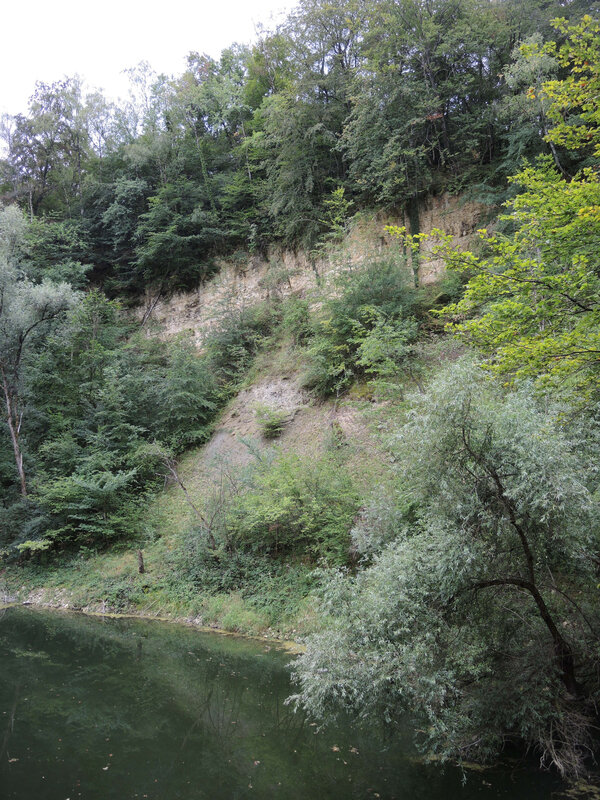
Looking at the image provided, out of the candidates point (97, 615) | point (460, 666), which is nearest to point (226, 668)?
point (460, 666)

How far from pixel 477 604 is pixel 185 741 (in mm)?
4370

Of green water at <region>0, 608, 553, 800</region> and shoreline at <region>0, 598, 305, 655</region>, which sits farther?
shoreline at <region>0, 598, 305, 655</region>

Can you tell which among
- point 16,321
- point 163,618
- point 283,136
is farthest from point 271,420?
point 283,136

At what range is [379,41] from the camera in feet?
62.8

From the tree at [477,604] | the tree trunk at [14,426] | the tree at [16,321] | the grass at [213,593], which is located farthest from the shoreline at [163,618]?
the tree at [477,604]

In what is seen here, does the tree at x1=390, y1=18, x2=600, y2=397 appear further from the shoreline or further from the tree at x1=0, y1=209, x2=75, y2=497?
the tree at x1=0, y1=209, x2=75, y2=497

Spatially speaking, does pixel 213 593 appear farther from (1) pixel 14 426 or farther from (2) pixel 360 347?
(1) pixel 14 426

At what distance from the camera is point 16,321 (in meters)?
19.8

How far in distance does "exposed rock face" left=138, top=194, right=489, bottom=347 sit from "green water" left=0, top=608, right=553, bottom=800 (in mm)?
12192

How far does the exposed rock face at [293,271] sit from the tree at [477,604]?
402 inches

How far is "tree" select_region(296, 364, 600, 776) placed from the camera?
17.8 ft

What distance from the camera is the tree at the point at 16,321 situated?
1962cm

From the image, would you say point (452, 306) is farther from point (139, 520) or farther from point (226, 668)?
point (139, 520)

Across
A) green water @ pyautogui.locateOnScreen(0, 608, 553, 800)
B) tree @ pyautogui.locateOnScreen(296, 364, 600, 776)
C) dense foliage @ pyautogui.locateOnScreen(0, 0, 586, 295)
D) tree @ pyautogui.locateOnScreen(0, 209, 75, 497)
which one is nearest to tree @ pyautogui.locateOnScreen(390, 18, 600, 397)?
tree @ pyautogui.locateOnScreen(296, 364, 600, 776)
